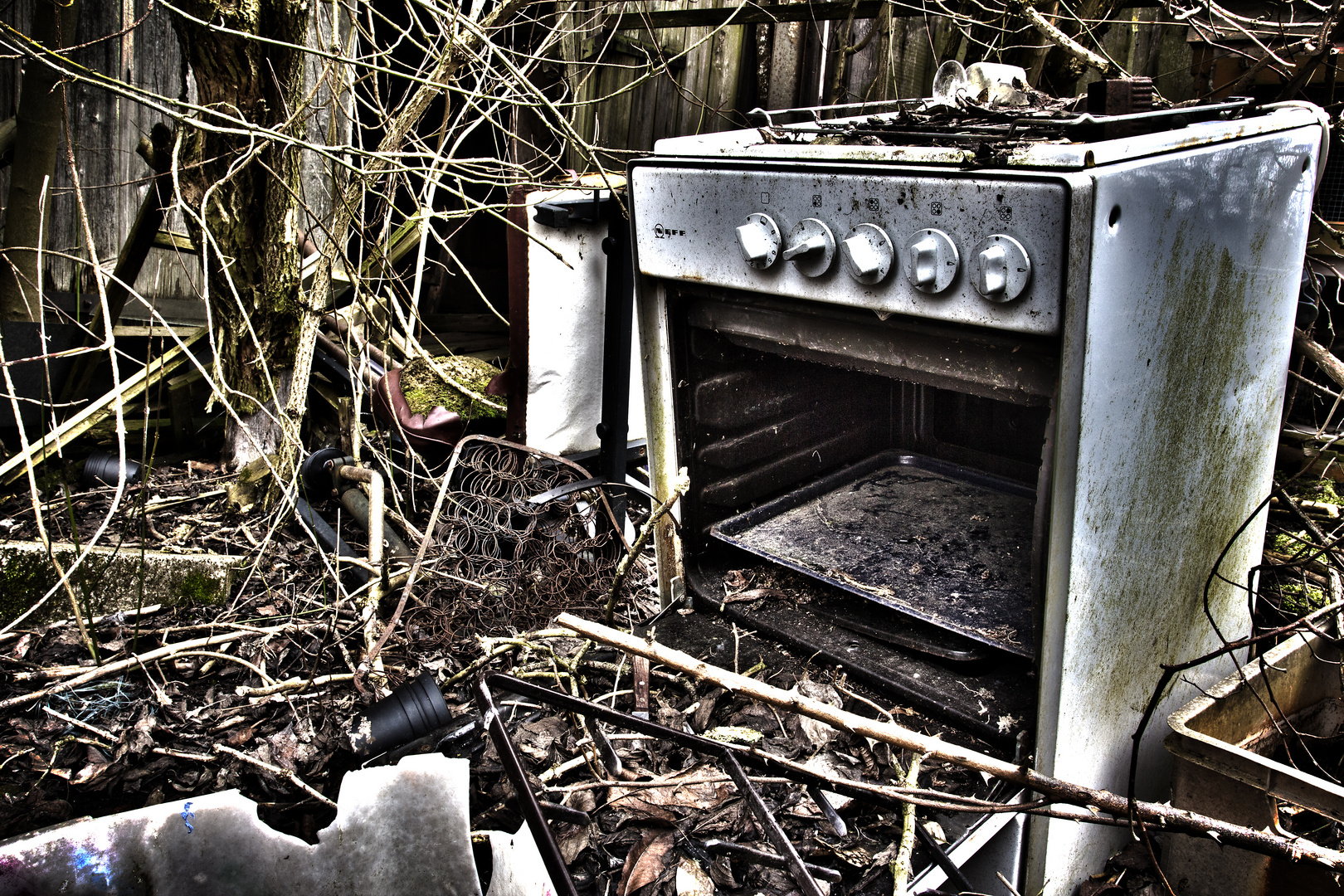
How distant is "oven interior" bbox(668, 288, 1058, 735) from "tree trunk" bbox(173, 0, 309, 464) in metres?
1.13

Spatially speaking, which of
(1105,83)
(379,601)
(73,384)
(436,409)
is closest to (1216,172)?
(1105,83)

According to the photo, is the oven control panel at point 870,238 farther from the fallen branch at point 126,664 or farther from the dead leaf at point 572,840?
the fallen branch at point 126,664

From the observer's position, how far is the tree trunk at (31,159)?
3.21 meters

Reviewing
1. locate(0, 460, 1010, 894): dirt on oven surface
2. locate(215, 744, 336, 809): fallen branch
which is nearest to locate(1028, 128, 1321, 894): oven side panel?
locate(0, 460, 1010, 894): dirt on oven surface

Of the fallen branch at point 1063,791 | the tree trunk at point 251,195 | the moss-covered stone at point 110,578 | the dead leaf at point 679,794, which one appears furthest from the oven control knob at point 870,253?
the moss-covered stone at point 110,578

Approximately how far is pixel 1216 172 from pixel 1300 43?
120 centimetres

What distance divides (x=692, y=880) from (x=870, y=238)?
3.40 ft

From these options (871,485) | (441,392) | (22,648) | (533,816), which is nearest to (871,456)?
(871,485)

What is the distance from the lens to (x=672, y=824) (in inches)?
60.5

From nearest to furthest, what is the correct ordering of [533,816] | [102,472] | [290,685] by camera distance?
[533,816] < [290,685] < [102,472]

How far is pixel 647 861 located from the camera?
4.79 feet

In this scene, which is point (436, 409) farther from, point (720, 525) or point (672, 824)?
point (672, 824)

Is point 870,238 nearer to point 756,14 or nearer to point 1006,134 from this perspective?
point 1006,134

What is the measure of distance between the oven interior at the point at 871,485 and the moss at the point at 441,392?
1244mm
